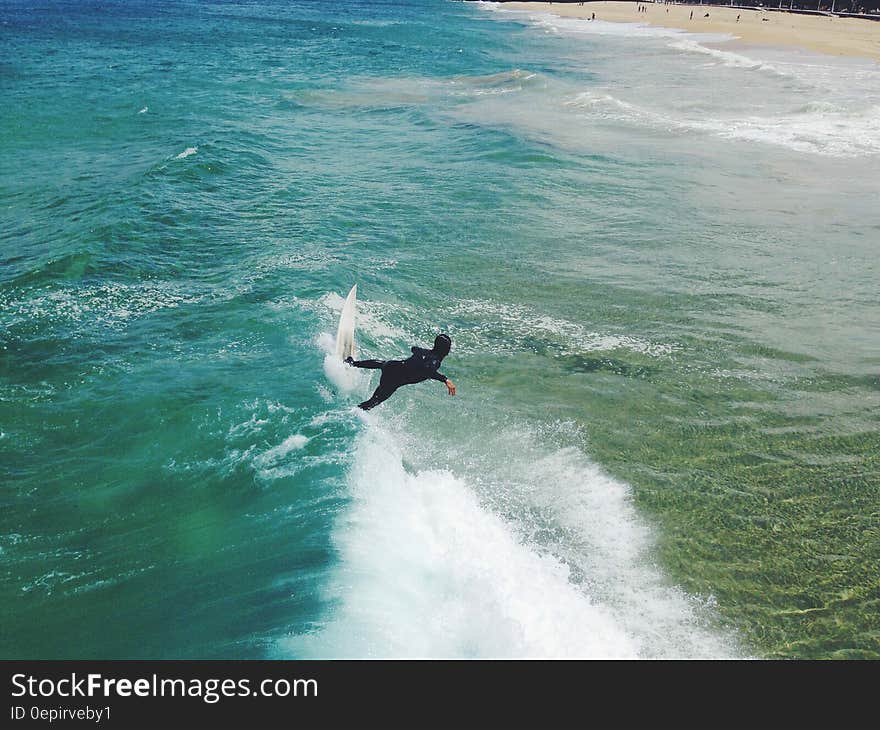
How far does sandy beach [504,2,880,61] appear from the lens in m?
76.1

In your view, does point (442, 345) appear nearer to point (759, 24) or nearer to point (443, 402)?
point (443, 402)

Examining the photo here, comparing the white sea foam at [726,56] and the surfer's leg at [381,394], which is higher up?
the white sea foam at [726,56]

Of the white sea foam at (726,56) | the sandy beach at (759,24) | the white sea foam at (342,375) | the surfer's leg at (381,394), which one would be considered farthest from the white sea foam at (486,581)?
the sandy beach at (759,24)

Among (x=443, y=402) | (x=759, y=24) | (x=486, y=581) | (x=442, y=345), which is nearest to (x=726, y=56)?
(x=759, y=24)

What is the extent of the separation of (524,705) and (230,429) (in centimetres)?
726

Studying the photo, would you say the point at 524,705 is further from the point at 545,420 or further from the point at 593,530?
the point at 545,420

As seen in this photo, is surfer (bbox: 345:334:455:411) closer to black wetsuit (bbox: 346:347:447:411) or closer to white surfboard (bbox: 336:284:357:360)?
black wetsuit (bbox: 346:347:447:411)

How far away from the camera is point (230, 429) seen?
1215cm

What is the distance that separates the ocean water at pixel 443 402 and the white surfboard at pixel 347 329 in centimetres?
83

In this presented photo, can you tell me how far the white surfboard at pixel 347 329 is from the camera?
12766 mm

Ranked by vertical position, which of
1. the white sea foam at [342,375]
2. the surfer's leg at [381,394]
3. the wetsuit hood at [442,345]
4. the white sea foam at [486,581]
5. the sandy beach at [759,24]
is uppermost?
the sandy beach at [759,24]

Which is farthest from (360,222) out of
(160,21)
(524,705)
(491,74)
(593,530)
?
(160,21)

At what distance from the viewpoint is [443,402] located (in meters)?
13.4

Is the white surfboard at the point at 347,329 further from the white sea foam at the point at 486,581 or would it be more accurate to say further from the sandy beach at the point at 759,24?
the sandy beach at the point at 759,24
